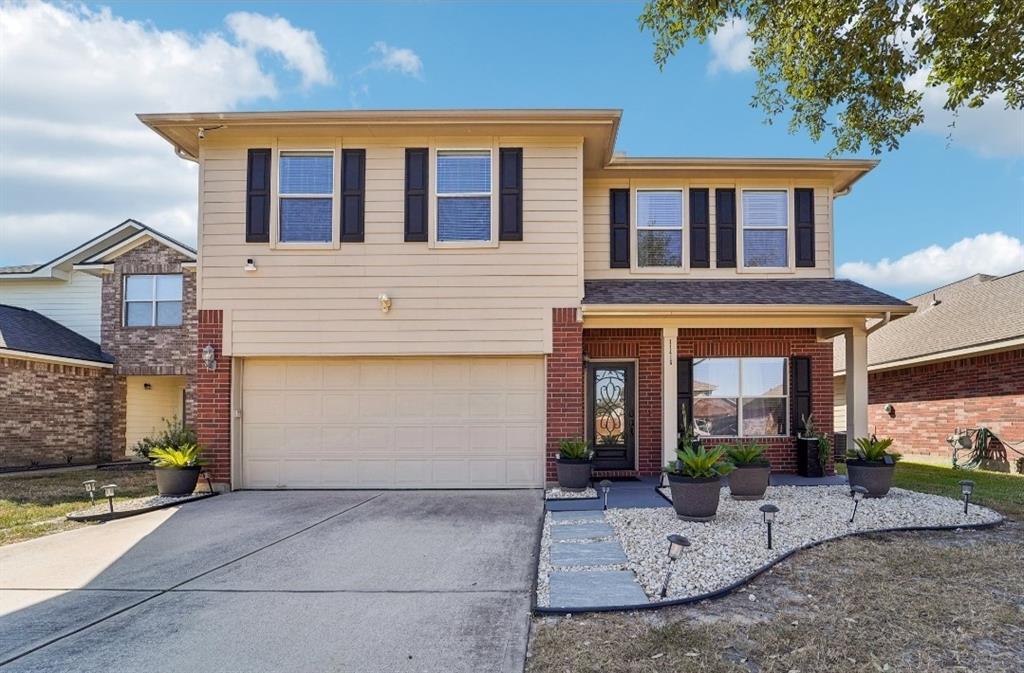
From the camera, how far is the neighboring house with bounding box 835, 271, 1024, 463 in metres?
12.4

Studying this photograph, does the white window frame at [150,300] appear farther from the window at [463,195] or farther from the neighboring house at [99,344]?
the window at [463,195]

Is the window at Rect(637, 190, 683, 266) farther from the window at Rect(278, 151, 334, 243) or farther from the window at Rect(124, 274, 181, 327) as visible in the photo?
the window at Rect(124, 274, 181, 327)

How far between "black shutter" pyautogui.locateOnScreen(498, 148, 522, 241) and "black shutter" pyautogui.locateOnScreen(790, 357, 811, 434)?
536 centimetres

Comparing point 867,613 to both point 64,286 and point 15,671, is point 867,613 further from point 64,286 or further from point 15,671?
point 64,286

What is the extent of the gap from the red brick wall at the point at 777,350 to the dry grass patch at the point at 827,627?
5155 mm

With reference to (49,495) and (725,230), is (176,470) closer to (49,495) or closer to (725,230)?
(49,495)

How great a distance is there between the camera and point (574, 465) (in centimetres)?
869

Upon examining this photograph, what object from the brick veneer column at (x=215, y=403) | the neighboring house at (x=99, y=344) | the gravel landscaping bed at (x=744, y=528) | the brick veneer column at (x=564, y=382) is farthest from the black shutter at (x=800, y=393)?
the neighboring house at (x=99, y=344)

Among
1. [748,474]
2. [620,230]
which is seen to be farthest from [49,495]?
[748,474]

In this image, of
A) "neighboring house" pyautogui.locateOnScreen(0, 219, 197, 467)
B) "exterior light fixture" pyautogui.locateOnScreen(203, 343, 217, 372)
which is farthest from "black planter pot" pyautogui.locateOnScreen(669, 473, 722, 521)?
"neighboring house" pyautogui.locateOnScreen(0, 219, 197, 467)

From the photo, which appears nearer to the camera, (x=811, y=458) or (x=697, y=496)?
(x=697, y=496)

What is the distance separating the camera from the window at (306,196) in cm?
955

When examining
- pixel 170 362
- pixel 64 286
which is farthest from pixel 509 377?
pixel 64 286

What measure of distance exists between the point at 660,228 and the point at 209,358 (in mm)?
7660
